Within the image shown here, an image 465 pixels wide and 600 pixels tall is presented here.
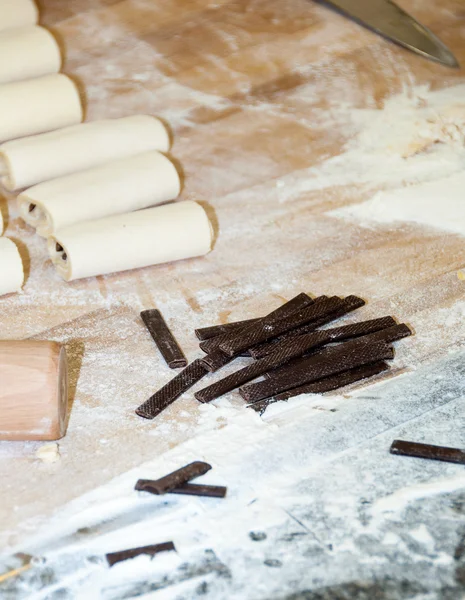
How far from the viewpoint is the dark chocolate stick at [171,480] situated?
1954 mm

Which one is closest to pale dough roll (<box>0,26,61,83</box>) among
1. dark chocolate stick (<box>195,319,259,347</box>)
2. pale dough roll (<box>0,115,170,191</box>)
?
pale dough roll (<box>0,115,170,191</box>)

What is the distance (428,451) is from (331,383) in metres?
0.33

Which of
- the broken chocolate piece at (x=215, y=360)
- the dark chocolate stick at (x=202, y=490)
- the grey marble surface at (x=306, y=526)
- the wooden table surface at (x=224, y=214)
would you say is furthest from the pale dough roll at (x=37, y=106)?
the dark chocolate stick at (x=202, y=490)

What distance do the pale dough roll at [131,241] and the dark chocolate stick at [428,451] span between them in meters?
1.01

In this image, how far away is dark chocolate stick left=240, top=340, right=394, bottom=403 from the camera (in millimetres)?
2244

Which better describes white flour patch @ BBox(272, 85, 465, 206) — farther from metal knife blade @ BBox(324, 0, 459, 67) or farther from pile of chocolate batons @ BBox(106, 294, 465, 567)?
pile of chocolate batons @ BBox(106, 294, 465, 567)

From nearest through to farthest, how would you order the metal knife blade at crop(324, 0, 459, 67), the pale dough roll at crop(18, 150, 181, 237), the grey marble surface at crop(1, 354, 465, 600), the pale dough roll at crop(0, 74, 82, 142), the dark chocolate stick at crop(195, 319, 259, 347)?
the grey marble surface at crop(1, 354, 465, 600) → the dark chocolate stick at crop(195, 319, 259, 347) → the pale dough roll at crop(18, 150, 181, 237) → the pale dough roll at crop(0, 74, 82, 142) → the metal knife blade at crop(324, 0, 459, 67)

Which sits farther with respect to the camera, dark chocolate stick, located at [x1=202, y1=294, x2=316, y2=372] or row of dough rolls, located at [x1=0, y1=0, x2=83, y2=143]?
row of dough rolls, located at [x1=0, y1=0, x2=83, y2=143]

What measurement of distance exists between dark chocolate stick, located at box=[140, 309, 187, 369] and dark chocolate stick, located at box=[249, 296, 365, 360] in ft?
0.64

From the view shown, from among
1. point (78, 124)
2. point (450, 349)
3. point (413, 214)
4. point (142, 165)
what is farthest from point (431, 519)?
point (78, 124)

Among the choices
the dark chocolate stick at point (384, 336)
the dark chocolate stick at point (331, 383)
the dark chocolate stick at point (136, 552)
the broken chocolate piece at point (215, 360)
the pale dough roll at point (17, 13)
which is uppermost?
the pale dough roll at point (17, 13)

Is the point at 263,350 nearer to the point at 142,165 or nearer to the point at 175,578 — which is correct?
the point at 175,578

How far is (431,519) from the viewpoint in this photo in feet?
6.20

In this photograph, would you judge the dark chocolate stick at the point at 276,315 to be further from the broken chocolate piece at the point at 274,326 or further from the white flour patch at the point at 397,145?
the white flour patch at the point at 397,145
